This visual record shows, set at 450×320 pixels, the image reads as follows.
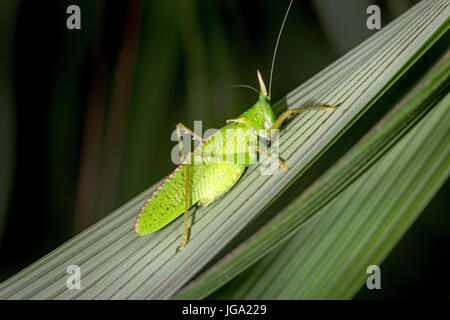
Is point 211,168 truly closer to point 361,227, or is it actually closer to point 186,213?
point 186,213

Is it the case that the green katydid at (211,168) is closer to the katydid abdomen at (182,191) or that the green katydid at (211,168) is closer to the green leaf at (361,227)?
the katydid abdomen at (182,191)

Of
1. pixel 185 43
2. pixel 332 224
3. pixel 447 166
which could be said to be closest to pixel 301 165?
pixel 332 224

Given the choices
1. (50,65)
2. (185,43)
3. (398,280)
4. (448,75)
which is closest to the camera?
(448,75)

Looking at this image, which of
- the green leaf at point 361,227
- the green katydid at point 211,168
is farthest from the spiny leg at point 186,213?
the green leaf at point 361,227

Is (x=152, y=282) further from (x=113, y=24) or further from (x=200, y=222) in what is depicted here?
(x=113, y=24)

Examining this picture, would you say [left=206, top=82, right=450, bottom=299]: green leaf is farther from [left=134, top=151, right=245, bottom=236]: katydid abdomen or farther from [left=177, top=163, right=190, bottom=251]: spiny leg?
[left=134, top=151, right=245, bottom=236]: katydid abdomen

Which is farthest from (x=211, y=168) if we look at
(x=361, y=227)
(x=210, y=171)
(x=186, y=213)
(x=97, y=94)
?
(x=97, y=94)

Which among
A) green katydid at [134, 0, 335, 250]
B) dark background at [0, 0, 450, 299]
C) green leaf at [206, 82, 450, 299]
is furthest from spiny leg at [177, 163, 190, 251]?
dark background at [0, 0, 450, 299]
